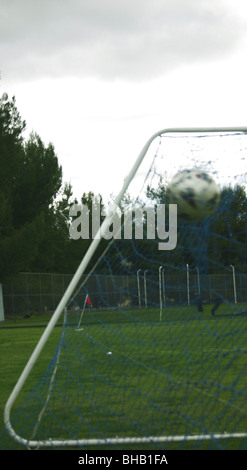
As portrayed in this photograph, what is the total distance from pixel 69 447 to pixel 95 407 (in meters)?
1.45

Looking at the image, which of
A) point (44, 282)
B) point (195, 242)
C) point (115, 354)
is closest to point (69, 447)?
point (195, 242)

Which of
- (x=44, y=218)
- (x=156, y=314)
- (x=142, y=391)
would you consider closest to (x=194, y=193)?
(x=142, y=391)

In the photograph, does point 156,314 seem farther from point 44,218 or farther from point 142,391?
point 44,218

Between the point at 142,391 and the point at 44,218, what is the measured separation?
2839 centimetres

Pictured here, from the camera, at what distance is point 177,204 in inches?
198

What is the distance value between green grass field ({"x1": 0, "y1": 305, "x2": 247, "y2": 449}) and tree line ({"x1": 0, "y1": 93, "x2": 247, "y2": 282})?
806 mm

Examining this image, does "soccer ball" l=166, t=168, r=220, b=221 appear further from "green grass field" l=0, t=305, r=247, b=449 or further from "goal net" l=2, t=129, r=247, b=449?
"green grass field" l=0, t=305, r=247, b=449

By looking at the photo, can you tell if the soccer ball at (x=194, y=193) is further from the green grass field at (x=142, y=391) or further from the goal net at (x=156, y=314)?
the green grass field at (x=142, y=391)

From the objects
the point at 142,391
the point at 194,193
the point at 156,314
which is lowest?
the point at 142,391

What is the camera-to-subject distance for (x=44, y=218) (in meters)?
34.8

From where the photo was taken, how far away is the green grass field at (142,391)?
5230 millimetres

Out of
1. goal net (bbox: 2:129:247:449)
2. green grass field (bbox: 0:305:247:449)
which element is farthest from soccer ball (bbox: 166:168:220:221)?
green grass field (bbox: 0:305:247:449)

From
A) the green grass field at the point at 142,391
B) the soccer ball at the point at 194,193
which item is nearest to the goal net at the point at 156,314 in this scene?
the green grass field at the point at 142,391

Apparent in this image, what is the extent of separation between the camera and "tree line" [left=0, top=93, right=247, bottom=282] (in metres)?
5.64
